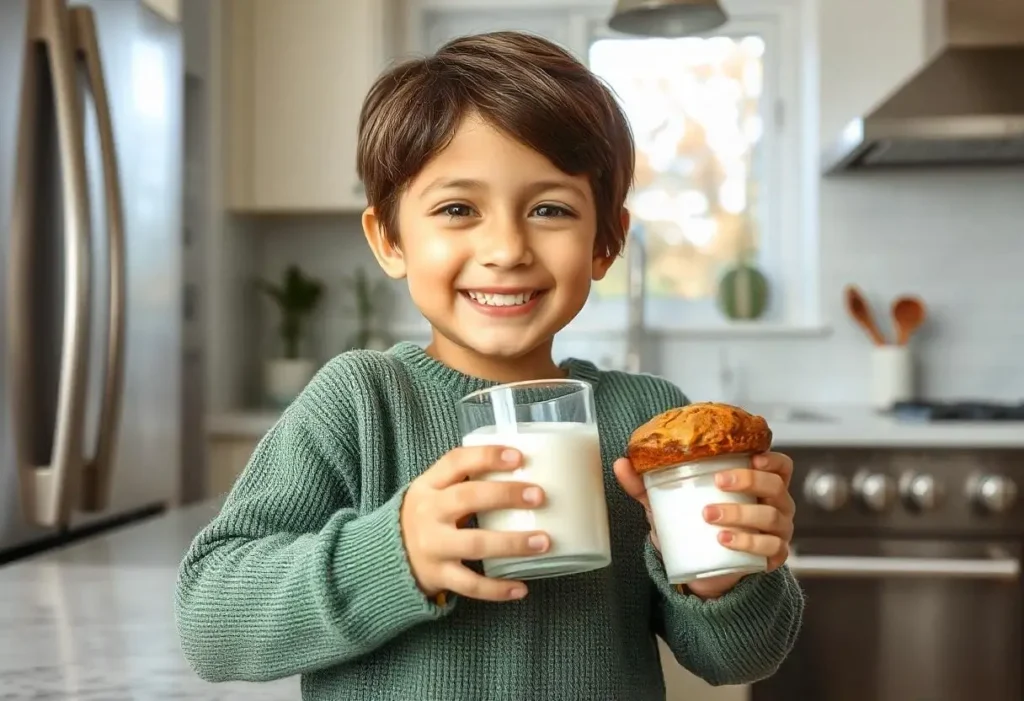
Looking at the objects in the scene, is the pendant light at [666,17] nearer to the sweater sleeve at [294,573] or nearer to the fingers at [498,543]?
the sweater sleeve at [294,573]

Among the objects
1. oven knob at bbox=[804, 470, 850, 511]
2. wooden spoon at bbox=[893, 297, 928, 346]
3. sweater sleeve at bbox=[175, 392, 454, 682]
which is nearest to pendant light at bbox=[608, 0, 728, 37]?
oven knob at bbox=[804, 470, 850, 511]

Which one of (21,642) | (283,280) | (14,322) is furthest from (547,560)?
(283,280)

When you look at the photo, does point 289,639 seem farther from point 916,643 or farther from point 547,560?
point 916,643

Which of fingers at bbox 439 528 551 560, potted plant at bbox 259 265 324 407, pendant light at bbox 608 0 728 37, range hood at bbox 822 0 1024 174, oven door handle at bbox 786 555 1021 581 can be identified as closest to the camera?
fingers at bbox 439 528 551 560

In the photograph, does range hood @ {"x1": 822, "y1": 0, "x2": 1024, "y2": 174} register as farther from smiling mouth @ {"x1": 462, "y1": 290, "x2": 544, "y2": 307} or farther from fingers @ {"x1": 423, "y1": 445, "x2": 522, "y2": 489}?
fingers @ {"x1": 423, "y1": 445, "x2": 522, "y2": 489}

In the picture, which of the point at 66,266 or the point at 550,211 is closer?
the point at 550,211

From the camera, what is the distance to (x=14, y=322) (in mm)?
1687

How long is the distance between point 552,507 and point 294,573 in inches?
7.2

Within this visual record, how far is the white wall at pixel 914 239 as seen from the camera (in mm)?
3176

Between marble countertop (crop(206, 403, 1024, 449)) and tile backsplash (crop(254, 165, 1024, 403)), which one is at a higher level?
tile backsplash (crop(254, 165, 1024, 403))

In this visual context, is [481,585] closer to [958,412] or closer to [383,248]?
[383,248]

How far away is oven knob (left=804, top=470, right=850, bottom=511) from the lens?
245cm

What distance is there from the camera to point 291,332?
11.1ft

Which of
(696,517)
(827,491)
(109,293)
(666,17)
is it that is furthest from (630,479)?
(827,491)
